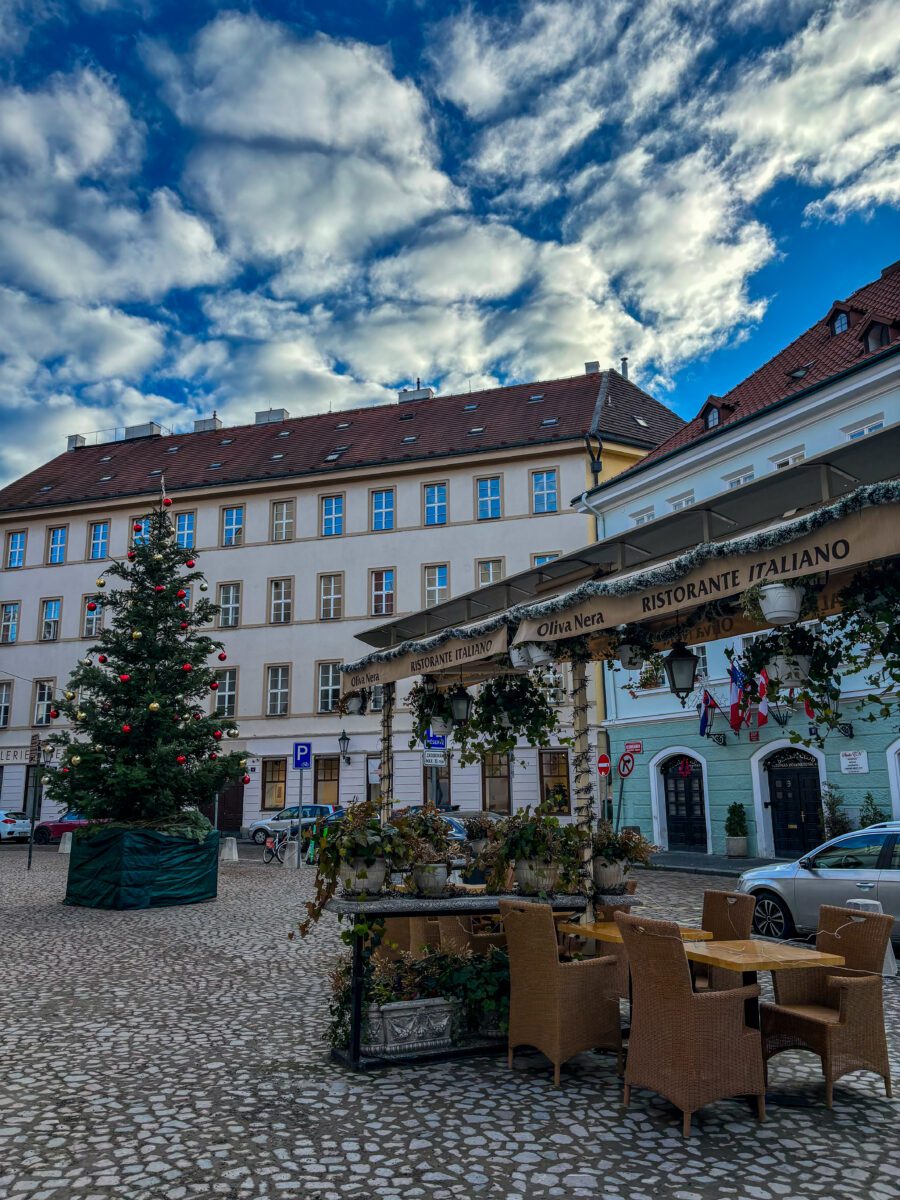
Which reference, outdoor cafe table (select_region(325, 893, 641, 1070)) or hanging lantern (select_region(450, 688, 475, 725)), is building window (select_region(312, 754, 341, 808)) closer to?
hanging lantern (select_region(450, 688, 475, 725))

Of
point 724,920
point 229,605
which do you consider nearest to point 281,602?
point 229,605

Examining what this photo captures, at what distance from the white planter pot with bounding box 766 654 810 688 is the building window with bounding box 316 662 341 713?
2943cm

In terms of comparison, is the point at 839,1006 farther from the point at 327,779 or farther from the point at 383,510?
the point at 383,510

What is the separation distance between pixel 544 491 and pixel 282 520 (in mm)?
10830

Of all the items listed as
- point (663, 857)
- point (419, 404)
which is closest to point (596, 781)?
point (663, 857)

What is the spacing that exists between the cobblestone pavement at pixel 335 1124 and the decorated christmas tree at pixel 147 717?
7.76 m

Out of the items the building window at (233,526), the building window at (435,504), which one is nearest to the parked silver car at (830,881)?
the building window at (435,504)

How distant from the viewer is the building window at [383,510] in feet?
120

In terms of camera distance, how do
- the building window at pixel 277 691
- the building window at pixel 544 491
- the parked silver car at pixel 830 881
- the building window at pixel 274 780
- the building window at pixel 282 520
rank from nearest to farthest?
1. the parked silver car at pixel 830 881
2. the building window at pixel 544 491
3. the building window at pixel 274 780
4. the building window at pixel 277 691
5. the building window at pixel 282 520

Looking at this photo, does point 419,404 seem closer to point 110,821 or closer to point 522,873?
point 110,821

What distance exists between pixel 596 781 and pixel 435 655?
22018 mm

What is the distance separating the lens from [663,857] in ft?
78.0

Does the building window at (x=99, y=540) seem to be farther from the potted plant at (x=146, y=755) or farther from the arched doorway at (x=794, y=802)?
the arched doorway at (x=794, y=802)

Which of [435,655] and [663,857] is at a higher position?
[435,655]
